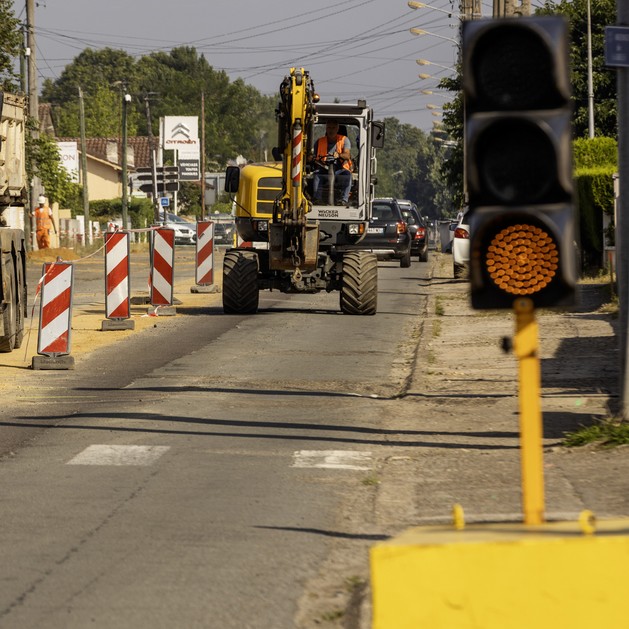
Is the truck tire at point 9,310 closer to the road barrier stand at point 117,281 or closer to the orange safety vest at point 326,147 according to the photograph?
the road barrier stand at point 117,281

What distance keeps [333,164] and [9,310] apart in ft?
25.4

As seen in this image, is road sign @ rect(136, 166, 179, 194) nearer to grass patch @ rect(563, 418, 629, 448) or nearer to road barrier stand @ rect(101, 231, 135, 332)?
road barrier stand @ rect(101, 231, 135, 332)

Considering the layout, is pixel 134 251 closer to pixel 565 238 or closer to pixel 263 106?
pixel 565 238

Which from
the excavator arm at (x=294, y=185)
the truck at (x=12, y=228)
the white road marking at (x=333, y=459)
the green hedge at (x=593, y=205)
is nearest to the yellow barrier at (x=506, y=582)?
the white road marking at (x=333, y=459)

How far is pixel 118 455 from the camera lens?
10.1 metres

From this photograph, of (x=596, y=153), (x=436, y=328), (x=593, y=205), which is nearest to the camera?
(x=436, y=328)

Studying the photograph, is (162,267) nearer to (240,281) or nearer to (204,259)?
(240,281)

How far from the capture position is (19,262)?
18547 millimetres

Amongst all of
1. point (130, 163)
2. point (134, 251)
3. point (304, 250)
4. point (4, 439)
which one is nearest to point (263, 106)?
point (130, 163)

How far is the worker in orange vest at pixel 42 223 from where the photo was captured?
50.9 m

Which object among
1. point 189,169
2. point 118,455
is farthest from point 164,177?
point 189,169

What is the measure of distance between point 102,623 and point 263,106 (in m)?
184

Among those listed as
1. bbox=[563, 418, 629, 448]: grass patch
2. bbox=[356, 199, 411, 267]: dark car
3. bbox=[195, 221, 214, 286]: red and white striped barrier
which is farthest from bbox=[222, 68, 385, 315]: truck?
bbox=[356, 199, 411, 267]: dark car

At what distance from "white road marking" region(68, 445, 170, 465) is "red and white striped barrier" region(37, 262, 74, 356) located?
5.54m
